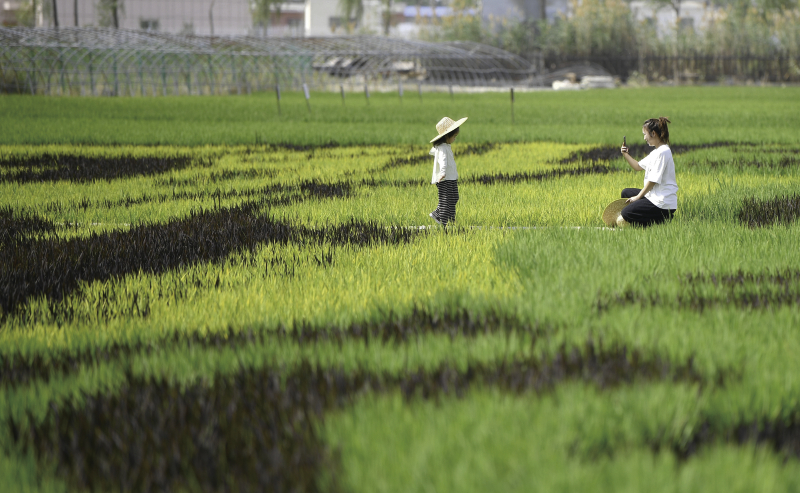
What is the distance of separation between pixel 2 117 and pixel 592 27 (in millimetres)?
43722

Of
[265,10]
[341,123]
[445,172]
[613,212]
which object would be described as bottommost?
[613,212]

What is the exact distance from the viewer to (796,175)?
9.67 m

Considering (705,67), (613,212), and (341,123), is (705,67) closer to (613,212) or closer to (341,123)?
(341,123)

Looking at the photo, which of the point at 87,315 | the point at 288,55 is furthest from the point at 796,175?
the point at 288,55

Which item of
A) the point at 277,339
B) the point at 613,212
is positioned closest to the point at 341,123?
the point at 613,212

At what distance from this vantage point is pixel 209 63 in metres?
37.7

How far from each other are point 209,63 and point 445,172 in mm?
33445

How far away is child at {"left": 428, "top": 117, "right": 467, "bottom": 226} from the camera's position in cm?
668

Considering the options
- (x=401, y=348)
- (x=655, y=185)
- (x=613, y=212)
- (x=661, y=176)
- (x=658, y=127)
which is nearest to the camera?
(x=401, y=348)

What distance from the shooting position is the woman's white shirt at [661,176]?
19.9 feet

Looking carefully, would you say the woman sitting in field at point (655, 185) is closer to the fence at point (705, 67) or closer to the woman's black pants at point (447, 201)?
the woman's black pants at point (447, 201)

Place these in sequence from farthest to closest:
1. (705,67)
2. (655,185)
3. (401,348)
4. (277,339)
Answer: (705,67) < (655,185) < (277,339) < (401,348)

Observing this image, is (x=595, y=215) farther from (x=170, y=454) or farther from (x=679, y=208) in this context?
(x=170, y=454)

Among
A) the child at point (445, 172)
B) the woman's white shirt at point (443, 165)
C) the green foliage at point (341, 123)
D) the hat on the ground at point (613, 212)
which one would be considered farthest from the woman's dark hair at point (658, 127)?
the green foliage at point (341, 123)
